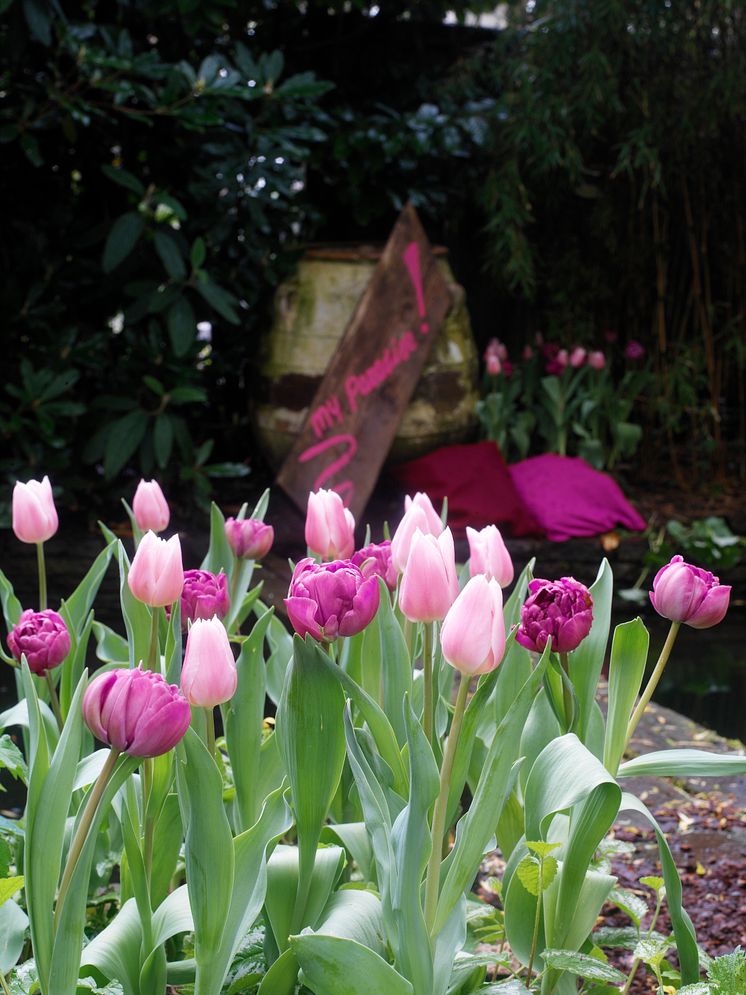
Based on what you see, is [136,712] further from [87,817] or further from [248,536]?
[248,536]

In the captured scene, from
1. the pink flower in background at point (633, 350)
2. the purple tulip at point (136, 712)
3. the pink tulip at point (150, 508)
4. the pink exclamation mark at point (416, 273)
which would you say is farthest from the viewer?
the pink flower in background at point (633, 350)

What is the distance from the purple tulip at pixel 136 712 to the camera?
2.18 ft

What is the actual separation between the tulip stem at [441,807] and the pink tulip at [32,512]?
46 cm

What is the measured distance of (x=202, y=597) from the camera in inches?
37.1

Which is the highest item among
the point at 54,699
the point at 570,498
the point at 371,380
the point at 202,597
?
the point at 202,597

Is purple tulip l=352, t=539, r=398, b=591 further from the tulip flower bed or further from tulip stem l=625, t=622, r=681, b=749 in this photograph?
tulip stem l=625, t=622, r=681, b=749

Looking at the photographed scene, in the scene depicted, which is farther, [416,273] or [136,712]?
[416,273]

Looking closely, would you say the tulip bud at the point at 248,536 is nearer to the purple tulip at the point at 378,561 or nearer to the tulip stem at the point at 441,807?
the purple tulip at the point at 378,561

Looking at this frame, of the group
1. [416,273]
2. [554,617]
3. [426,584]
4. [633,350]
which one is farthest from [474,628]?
[633,350]

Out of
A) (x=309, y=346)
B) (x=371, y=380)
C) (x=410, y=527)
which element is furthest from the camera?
(x=309, y=346)

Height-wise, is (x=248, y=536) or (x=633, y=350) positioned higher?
(x=248, y=536)

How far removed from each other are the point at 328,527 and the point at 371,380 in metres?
2.31

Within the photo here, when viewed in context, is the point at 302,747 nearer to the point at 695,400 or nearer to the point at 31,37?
the point at 31,37

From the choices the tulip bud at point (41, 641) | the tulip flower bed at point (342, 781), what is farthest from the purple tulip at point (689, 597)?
the tulip bud at point (41, 641)
